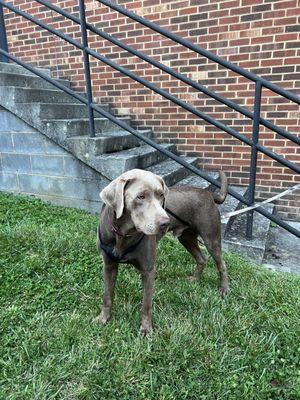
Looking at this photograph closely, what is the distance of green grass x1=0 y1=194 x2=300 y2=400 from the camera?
1772 millimetres

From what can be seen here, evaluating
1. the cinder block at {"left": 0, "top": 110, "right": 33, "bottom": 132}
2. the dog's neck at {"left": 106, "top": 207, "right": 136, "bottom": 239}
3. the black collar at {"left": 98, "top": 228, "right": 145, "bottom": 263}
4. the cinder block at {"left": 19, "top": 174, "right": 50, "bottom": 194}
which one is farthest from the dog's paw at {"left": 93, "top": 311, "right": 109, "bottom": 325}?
the cinder block at {"left": 0, "top": 110, "right": 33, "bottom": 132}

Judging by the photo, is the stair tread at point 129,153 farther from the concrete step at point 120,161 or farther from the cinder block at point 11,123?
the cinder block at point 11,123

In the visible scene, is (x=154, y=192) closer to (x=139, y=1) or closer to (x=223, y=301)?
(x=223, y=301)

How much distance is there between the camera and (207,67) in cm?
452

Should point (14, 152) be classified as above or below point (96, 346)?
above

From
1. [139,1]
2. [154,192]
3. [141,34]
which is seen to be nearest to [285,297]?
[154,192]

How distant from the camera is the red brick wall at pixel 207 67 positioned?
4078mm

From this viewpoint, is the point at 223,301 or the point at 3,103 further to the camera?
the point at 3,103

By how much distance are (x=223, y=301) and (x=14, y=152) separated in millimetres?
3324

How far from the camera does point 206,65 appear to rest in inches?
178

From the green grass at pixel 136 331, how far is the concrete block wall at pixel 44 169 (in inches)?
38.1

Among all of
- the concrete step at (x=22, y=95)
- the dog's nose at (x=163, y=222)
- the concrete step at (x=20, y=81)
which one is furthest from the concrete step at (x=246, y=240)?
the concrete step at (x=20, y=81)

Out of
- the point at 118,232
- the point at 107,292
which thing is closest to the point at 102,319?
the point at 107,292

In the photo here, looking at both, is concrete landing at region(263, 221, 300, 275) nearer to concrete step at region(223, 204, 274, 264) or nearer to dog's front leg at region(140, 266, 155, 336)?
concrete step at region(223, 204, 274, 264)
